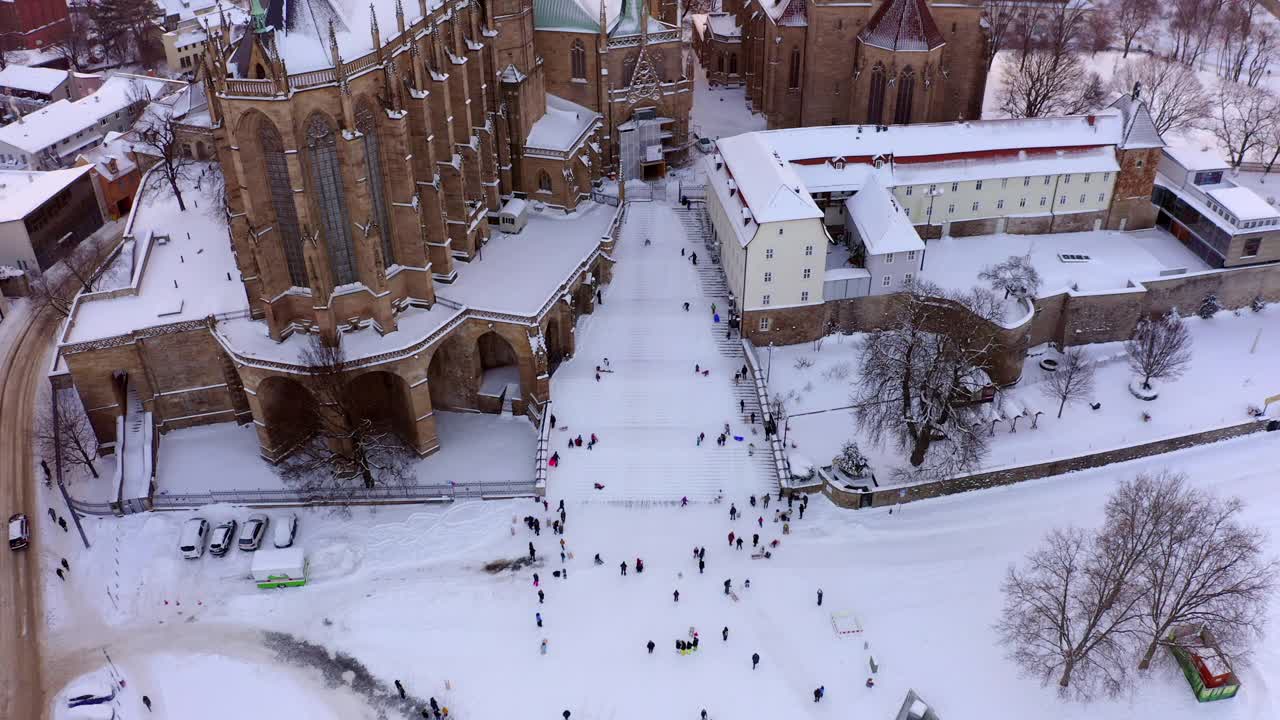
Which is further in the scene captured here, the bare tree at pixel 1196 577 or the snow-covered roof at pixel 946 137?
the snow-covered roof at pixel 946 137

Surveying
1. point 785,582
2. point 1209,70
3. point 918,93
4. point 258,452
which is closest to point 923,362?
point 785,582

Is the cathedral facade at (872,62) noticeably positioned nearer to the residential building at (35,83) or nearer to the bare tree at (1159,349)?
the bare tree at (1159,349)

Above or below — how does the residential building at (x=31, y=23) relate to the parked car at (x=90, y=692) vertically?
above

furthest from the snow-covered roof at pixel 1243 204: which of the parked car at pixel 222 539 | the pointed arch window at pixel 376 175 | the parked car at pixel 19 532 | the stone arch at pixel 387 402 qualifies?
the parked car at pixel 19 532

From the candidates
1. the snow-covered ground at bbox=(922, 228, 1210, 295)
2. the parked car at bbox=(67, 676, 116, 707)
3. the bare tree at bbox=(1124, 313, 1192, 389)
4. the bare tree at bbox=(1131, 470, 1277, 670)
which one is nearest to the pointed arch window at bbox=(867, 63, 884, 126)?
the snow-covered ground at bbox=(922, 228, 1210, 295)

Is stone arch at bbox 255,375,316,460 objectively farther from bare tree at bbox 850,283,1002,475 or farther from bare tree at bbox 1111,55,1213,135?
bare tree at bbox 1111,55,1213,135

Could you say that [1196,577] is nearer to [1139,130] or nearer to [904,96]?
[1139,130]

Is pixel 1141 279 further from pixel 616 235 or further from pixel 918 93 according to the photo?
pixel 616 235
